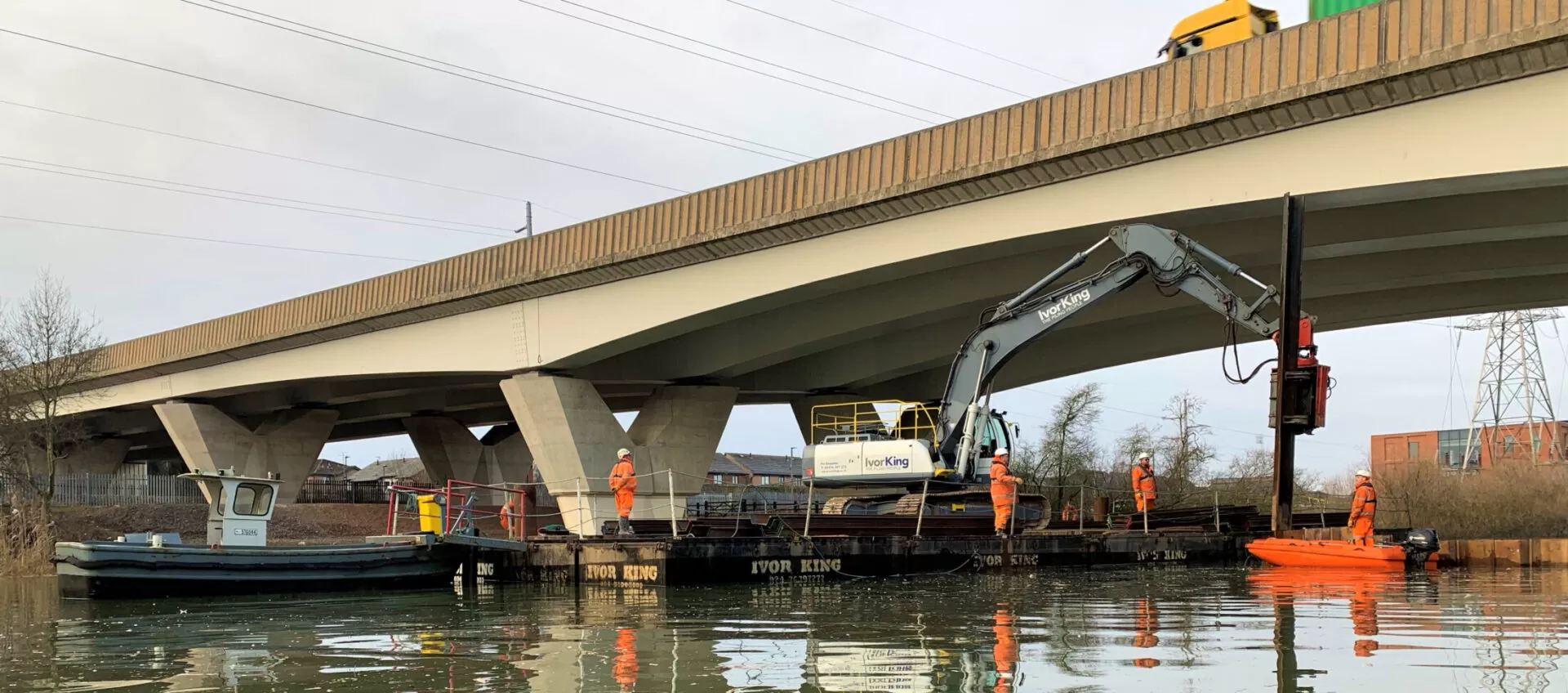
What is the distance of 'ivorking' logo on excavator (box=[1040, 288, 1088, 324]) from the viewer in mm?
24011

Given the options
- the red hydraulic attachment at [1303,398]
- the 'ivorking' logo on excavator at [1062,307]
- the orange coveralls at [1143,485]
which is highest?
the 'ivorking' logo on excavator at [1062,307]

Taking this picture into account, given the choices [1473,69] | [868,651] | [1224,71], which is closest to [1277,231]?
[1224,71]

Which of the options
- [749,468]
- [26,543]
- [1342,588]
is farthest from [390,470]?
[1342,588]

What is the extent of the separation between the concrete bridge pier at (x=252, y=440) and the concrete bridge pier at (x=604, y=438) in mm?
16535

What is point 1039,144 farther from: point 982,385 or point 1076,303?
point 982,385

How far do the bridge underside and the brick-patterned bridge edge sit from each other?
1201mm

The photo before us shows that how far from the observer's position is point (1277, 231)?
23.8 meters

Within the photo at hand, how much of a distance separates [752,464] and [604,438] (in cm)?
7860

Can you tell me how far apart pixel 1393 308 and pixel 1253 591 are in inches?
681

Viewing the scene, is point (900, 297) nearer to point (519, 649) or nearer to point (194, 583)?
point (194, 583)

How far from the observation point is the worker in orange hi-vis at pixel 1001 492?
23.1m

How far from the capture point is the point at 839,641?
10.8 metres

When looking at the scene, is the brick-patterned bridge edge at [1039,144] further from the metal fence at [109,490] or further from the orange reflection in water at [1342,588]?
the metal fence at [109,490]

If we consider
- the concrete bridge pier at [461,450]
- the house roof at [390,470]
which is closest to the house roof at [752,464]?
the house roof at [390,470]
